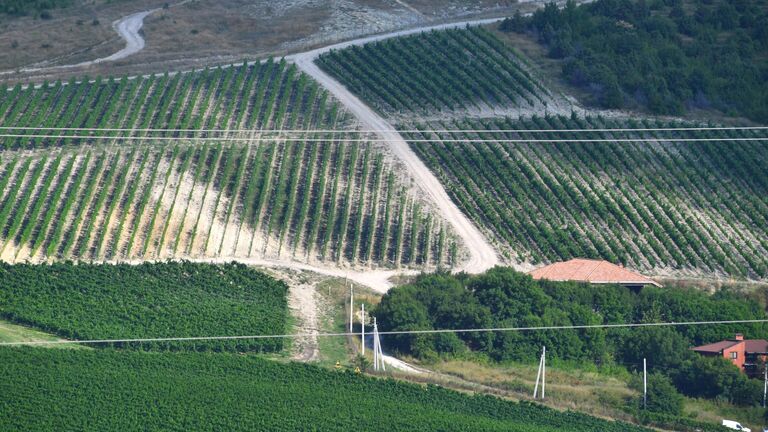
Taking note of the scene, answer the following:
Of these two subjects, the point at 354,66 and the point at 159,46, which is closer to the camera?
the point at 354,66

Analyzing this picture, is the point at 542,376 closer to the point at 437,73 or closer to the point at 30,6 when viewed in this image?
the point at 437,73

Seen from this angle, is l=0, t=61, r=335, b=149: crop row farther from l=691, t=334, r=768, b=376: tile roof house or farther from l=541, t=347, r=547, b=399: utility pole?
l=691, t=334, r=768, b=376: tile roof house

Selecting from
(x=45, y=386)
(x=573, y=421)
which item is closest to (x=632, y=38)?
(x=573, y=421)

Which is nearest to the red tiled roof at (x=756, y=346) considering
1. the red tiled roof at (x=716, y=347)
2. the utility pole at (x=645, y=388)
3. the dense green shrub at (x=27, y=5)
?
the red tiled roof at (x=716, y=347)

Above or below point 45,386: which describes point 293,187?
above

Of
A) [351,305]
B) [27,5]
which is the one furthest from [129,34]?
[351,305]

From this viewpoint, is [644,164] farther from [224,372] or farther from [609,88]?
[224,372]
